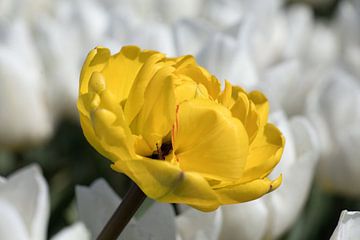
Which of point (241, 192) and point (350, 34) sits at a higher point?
point (241, 192)

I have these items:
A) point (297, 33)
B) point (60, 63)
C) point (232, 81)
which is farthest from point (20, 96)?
point (297, 33)

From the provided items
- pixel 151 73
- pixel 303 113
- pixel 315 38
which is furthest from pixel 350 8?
pixel 151 73

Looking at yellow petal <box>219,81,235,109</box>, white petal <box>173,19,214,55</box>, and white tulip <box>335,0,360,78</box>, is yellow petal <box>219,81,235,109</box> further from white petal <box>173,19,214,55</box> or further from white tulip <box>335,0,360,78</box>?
white tulip <box>335,0,360,78</box>

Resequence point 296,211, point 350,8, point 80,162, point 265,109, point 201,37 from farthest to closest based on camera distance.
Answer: point 350,8, point 80,162, point 201,37, point 296,211, point 265,109

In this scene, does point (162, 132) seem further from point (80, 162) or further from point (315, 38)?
point (315, 38)

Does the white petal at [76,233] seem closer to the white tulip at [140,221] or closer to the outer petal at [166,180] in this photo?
the white tulip at [140,221]

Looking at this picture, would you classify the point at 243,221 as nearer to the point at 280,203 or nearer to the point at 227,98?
the point at 280,203

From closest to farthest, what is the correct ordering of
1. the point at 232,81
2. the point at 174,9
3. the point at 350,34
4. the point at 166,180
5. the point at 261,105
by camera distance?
the point at 166,180 → the point at 261,105 → the point at 232,81 → the point at 350,34 → the point at 174,9

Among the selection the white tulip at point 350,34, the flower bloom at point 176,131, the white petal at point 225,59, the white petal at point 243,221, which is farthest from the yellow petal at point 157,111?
the white tulip at point 350,34
